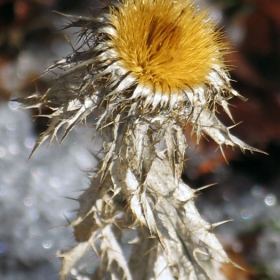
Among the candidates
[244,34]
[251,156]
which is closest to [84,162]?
[251,156]

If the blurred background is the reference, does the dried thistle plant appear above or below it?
above

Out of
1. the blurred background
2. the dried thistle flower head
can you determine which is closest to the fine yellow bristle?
the dried thistle flower head

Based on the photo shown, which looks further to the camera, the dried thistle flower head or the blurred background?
the blurred background

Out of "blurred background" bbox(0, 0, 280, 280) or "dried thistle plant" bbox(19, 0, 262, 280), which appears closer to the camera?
"dried thistle plant" bbox(19, 0, 262, 280)

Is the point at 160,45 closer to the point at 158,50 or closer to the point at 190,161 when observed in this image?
the point at 158,50

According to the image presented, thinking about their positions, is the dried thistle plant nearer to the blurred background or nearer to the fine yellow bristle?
the fine yellow bristle

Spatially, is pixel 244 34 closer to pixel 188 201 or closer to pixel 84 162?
pixel 84 162

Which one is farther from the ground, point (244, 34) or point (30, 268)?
point (244, 34)
